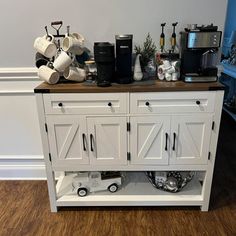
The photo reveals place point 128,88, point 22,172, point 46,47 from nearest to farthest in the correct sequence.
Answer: point 128,88, point 46,47, point 22,172

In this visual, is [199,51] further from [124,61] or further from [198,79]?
[124,61]

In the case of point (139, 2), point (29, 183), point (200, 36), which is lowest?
point (29, 183)

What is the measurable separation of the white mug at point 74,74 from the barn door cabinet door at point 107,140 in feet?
1.00

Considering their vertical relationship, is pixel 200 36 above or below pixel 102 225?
above

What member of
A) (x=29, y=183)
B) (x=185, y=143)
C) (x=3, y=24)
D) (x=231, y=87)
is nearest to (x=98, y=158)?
(x=185, y=143)

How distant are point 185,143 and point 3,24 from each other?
168 centimetres

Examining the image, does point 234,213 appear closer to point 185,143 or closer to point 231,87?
point 185,143

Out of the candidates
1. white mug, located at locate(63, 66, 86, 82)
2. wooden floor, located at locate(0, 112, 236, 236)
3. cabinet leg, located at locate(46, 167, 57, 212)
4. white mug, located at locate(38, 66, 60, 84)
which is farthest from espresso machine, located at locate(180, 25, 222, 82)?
cabinet leg, located at locate(46, 167, 57, 212)

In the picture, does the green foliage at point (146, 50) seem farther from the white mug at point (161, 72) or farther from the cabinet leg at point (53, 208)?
the cabinet leg at point (53, 208)

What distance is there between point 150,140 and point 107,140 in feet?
1.01

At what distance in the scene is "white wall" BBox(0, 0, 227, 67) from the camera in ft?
6.29

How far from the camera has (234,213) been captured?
198 cm

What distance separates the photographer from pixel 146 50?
6.36 feet

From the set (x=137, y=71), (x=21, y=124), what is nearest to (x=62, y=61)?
(x=137, y=71)
